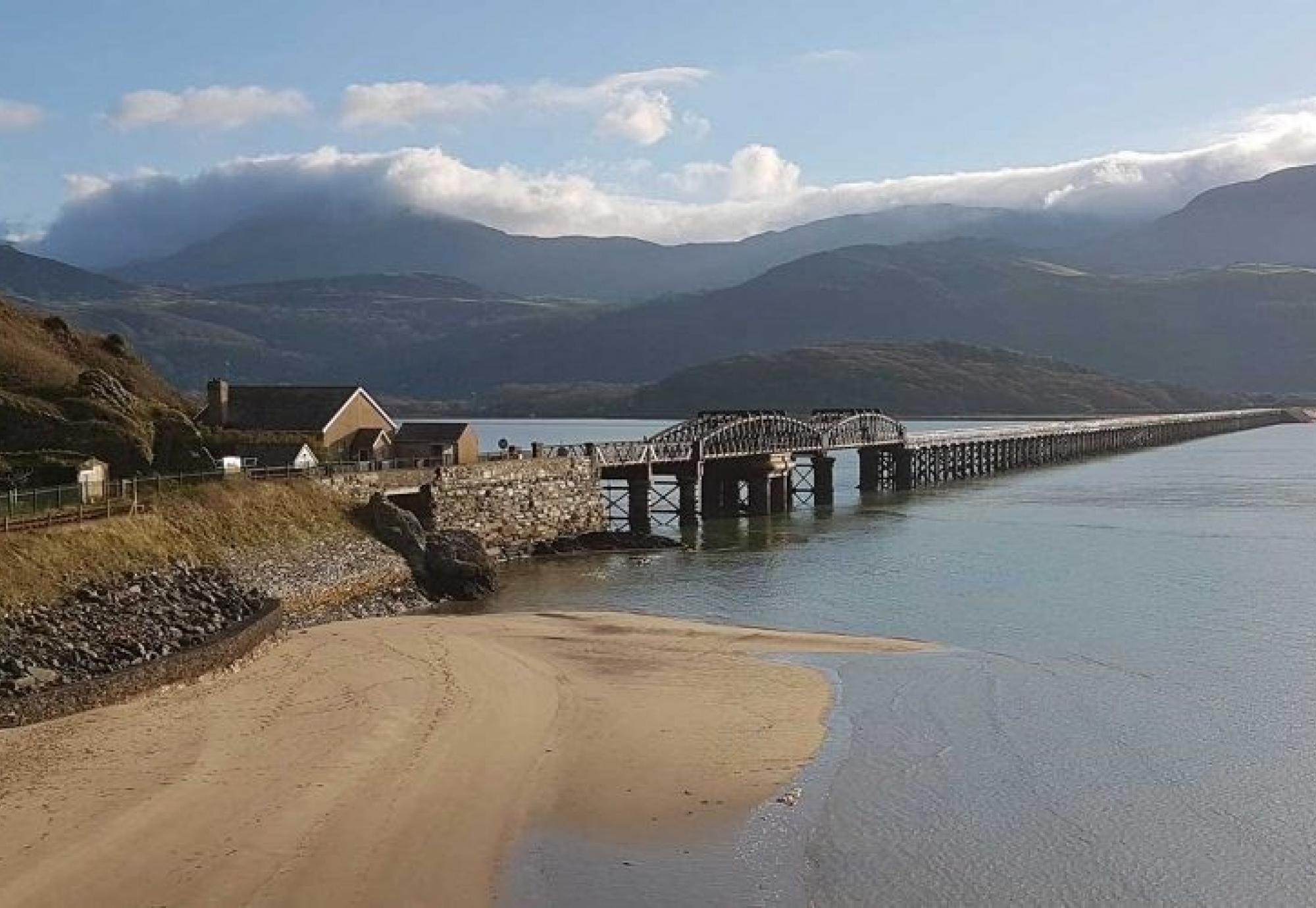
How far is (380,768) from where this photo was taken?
2280 centimetres

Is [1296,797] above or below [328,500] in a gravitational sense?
below

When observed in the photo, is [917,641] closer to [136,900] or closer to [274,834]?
[274,834]

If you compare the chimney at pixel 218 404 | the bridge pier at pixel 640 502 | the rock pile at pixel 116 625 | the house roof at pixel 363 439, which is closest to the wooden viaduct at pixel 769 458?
the bridge pier at pixel 640 502

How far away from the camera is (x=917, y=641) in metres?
38.1

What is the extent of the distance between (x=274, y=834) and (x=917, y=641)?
916 inches

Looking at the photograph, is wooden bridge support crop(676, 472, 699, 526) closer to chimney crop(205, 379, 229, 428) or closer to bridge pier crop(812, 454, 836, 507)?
bridge pier crop(812, 454, 836, 507)

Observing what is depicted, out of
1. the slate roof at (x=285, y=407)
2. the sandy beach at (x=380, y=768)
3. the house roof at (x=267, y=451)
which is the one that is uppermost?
the slate roof at (x=285, y=407)

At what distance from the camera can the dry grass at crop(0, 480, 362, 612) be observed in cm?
2986

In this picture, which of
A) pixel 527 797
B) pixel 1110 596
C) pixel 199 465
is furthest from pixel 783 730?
pixel 199 465

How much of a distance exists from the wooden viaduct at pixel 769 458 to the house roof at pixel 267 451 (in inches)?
506

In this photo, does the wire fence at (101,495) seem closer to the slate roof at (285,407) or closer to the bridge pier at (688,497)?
the slate roof at (285,407)

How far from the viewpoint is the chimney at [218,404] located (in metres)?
58.2

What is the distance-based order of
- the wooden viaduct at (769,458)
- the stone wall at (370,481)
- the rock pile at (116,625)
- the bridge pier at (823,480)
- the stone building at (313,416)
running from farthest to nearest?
the bridge pier at (823,480) < the wooden viaduct at (769,458) < the stone building at (313,416) < the stone wall at (370,481) < the rock pile at (116,625)

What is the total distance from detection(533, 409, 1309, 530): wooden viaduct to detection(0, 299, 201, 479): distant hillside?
17.4m
